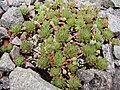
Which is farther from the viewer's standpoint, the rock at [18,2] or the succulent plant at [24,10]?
the rock at [18,2]

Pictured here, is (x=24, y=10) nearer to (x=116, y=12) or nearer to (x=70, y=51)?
(x=70, y=51)

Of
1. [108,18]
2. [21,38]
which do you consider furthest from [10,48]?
[108,18]

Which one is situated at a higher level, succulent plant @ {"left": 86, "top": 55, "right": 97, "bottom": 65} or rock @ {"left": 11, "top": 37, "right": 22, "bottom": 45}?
rock @ {"left": 11, "top": 37, "right": 22, "bottom": 45}

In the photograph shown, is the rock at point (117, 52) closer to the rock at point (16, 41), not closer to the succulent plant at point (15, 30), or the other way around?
the rock at point (16, 41)

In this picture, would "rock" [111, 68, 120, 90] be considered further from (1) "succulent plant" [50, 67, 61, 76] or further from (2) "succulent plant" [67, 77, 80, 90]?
(1) "succulent plant" [50, 67, 61, 76]

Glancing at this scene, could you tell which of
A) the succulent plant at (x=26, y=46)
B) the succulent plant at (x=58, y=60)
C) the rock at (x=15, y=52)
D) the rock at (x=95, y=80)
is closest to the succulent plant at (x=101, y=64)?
the rock at (x=95, y=80)

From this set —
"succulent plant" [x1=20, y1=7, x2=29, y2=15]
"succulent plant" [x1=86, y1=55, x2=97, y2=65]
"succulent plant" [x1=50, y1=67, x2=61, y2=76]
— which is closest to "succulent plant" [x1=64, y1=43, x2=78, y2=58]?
"succulent plant" [x1=86, y1=55, x2=97, y2=65]

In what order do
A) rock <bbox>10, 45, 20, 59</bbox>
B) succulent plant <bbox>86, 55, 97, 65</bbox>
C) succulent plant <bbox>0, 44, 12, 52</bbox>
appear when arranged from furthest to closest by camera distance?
succulent plant <bbox>0, 44, 12, 52</bbox> < rock <bbox>10, 45, 20, 59</bbox> < succulent plant <bbox>86, 55, 97, 65</bbox>
